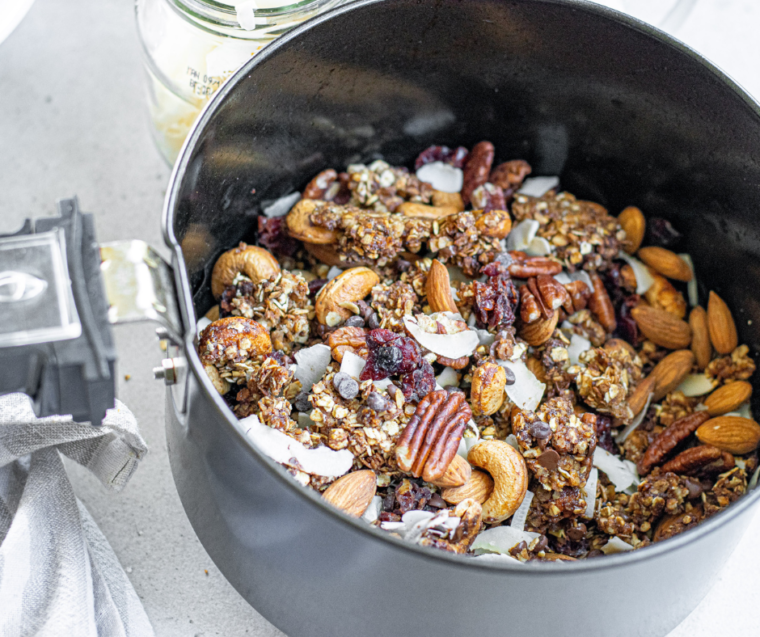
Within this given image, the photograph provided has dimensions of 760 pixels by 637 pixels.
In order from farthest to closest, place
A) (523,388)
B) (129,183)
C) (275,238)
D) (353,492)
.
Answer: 1. (129,183)
2. (275,238)
3. (523,388)
4. (353,492)

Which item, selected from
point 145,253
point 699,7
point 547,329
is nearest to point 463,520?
point 547,329

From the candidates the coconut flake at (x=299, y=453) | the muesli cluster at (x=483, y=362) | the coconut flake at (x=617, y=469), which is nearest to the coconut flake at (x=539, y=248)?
the muesli cluster at (x=483, y=362)

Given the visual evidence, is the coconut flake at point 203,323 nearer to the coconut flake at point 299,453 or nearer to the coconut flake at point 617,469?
the coconut flake at point 299,453

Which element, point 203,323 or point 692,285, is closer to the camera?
point 203,323

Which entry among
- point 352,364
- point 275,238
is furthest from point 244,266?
point 352,364

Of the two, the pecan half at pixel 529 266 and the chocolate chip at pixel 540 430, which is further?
the pecan half at pixel 529 266

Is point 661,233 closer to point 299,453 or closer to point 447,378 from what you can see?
point 447,378

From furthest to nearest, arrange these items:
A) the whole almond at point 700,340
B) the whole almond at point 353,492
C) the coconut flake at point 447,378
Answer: the whole almond at point 700,340 < the coconut flake at point 447,378 < the whole almond at point 353,492
